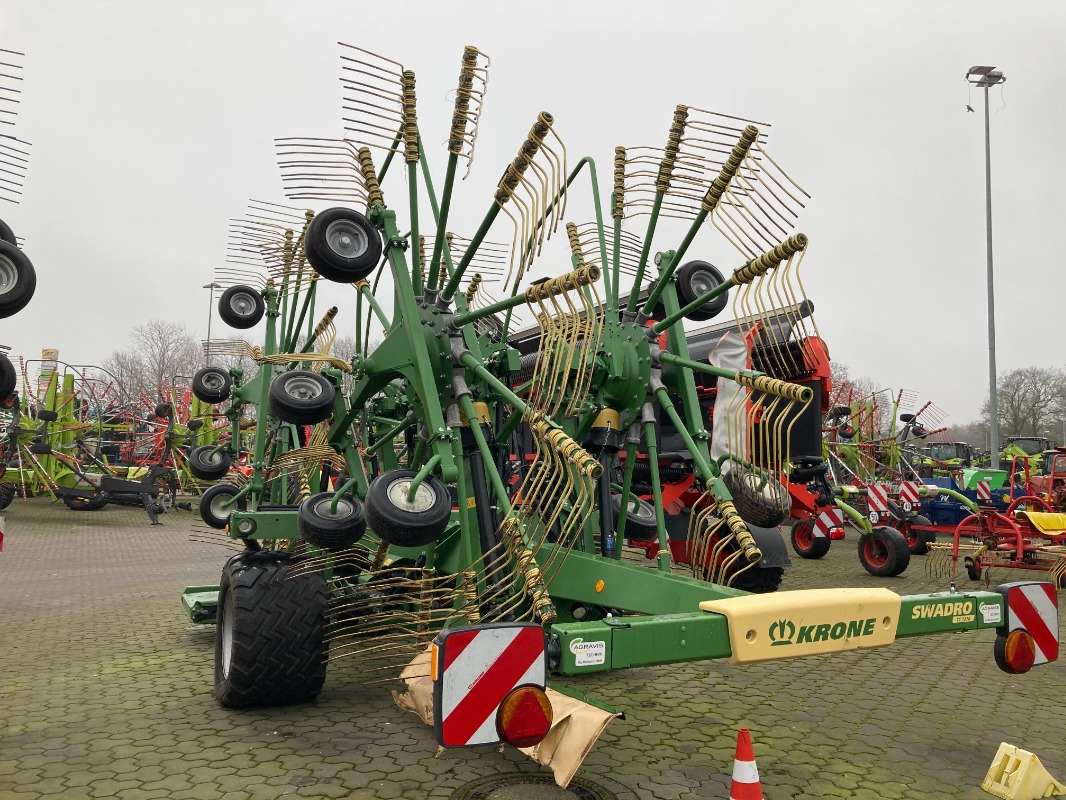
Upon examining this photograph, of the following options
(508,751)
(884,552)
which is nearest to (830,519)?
(884,552)

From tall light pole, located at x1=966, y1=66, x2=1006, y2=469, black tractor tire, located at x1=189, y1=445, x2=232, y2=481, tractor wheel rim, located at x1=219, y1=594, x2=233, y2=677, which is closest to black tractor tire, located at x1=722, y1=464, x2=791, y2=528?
tractor wheel rim, located at x1=219, y1=594, x2=233, y2=677

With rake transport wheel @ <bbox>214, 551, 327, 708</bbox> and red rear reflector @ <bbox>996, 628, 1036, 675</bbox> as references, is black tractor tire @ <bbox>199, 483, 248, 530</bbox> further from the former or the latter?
red rear reflector @ <bbox>996, 628, 1036, 675</bbox>

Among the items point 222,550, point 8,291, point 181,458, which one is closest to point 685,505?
point 8,291

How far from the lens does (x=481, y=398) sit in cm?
466

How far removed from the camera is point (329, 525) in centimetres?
434

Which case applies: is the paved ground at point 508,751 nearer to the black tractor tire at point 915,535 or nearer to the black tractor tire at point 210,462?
the black tractor tire at point 210,462

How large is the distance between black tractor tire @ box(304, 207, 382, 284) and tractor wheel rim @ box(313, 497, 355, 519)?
1179 mm

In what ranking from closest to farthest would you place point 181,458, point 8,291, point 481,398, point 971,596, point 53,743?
point 971,596
point 8,291
point 53,743
point 481,398
point 181,458

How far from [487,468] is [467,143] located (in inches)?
64.6

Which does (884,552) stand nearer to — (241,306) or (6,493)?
(241,306)

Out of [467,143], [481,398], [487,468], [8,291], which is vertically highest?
[467,143]

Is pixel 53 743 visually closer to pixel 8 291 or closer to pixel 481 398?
pixel 8 291

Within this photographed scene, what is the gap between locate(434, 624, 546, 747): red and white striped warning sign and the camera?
2.67 meters

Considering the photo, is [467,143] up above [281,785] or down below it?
above
